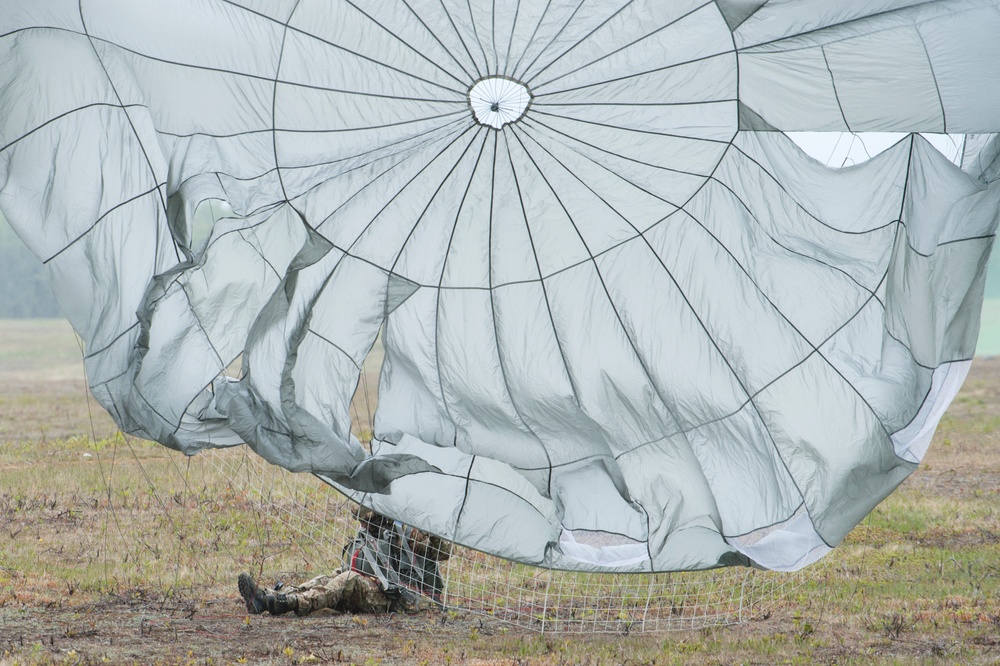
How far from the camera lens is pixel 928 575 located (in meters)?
8.16

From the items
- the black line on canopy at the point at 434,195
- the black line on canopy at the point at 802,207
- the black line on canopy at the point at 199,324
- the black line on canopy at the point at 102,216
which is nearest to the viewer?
the black line on canopy at the point at 102,216

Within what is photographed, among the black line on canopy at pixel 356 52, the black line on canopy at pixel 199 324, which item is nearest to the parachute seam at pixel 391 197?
the black line on canopy at pixel 356 52

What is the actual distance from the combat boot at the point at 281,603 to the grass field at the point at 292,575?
0.20ft

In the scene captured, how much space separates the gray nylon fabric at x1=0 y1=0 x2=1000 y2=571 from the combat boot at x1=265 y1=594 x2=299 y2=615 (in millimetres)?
749

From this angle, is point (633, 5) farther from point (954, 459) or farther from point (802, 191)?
point (954, 459)

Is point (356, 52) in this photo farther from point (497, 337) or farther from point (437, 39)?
point (497, 337)

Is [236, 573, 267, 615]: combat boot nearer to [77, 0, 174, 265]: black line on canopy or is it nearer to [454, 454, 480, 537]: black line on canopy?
[454, 454, 480, 537]: black line on canopy

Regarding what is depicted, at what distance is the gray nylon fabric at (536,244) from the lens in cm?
618

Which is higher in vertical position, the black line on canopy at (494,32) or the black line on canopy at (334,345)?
the black line on canopy at (494,32)

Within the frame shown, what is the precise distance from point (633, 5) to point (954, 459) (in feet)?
29.2

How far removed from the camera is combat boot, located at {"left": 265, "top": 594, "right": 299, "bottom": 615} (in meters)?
6.73

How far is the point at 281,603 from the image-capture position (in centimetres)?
675

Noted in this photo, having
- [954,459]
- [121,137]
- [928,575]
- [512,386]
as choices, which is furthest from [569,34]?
[954,459]

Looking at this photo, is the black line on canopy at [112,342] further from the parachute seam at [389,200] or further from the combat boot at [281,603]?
the combat boot at [281,603]
